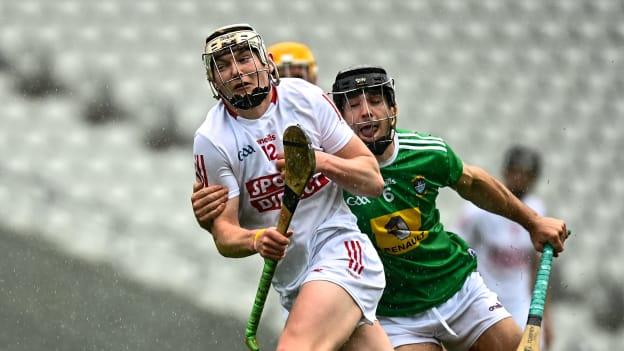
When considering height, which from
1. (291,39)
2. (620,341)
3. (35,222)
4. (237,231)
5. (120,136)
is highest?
(237,231)

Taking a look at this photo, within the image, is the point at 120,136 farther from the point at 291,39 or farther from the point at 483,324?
the point at 483,324

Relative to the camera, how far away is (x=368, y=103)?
361 centimetres

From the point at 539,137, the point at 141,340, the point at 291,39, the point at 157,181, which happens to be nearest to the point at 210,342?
the point at 141,340

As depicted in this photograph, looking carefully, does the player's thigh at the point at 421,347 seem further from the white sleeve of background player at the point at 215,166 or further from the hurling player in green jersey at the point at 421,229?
the white sleeve of background player at the point at 215,166

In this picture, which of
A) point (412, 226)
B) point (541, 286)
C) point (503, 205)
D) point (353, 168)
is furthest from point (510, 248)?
point (353, 168)

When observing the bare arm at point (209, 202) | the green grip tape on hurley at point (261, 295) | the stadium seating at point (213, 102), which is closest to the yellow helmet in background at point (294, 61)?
the stadium seating at point (213, 102)

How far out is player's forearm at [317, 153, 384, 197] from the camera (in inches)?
121

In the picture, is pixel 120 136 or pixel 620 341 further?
pixel 620 341

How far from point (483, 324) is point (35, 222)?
306 cm

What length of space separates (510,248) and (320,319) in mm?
2424

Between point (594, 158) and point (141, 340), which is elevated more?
point (594, 158)

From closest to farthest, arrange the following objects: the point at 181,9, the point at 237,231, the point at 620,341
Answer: the point at 237,231 < the point at 181,9 < the point at 620,341

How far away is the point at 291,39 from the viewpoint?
6773 mm

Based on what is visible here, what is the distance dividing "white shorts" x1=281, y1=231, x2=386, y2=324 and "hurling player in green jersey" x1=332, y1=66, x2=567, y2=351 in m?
0.32
